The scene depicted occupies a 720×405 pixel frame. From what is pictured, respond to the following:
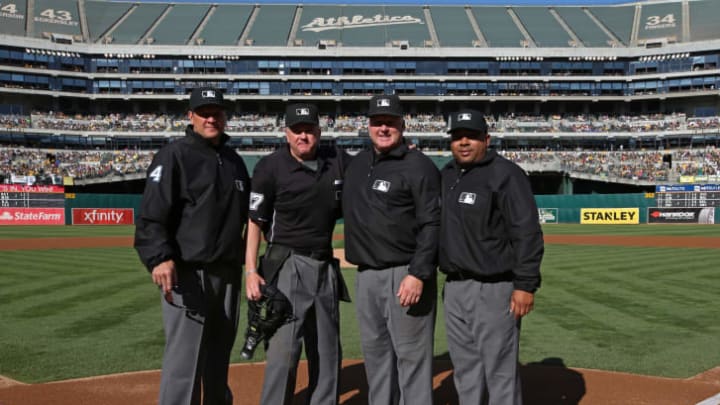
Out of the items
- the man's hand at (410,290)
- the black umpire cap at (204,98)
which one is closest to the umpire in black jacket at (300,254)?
the black umpire cap at (204,98)

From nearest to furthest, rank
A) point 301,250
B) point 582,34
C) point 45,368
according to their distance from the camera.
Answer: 1. point 301,250
2. point 45,368
3. point 582,34

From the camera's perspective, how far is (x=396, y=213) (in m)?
4.65

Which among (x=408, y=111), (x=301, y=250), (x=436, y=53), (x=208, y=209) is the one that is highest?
(x=436, y=53)

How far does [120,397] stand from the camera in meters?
5.93

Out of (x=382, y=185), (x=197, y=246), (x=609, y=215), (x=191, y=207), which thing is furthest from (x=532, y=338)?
(x=609, y=215)

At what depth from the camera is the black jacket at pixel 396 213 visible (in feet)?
14.9

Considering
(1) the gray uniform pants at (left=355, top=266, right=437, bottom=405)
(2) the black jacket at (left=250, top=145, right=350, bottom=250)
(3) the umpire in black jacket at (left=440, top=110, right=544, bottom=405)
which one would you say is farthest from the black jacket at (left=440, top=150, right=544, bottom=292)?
(2) the black jacket at (left=250, top=145, right=350, bottom=250)

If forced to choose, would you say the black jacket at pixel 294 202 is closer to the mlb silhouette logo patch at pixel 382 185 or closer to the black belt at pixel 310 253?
the black belt at pixel 310 253

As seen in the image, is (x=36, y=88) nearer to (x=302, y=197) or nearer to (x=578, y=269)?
(x=578, y=269)

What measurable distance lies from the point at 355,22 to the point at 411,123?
16361 millimetres

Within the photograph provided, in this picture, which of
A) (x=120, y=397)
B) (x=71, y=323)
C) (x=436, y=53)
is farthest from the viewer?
(x=436, y=53)

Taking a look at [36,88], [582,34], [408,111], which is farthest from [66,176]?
[582,34]

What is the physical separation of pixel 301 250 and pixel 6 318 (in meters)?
7.13

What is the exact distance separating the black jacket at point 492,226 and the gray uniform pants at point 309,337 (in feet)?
3.30
